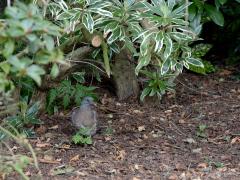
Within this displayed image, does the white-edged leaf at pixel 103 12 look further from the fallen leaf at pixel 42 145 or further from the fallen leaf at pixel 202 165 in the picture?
the fallen leaf at pixel 202 165

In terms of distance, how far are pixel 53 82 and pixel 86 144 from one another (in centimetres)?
66

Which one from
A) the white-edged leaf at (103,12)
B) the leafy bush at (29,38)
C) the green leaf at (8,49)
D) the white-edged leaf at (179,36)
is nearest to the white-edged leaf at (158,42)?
the white-edged leaf at (179,36)

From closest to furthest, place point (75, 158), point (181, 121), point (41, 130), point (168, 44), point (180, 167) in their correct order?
point (180, 167) → point (75, 158) → point (168, 44) → point (41, 130) → point (181, 121)

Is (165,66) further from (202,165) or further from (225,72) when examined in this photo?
(225,72)

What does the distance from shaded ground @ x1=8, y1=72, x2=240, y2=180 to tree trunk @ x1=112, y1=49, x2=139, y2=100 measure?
11 cm

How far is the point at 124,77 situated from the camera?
5.37 m

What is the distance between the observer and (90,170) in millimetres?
4035

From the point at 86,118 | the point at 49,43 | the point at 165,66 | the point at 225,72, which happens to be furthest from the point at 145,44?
the point at 225,72

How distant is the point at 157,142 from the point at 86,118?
58 cm

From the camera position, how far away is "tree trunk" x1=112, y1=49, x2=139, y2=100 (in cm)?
533

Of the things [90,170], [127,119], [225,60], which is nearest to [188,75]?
[225,60]

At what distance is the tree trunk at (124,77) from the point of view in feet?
17.5

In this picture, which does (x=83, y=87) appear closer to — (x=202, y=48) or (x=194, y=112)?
(x=194, y=112)

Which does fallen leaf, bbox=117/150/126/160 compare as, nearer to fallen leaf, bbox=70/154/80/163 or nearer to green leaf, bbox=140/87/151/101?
fallen leaf, bbox=70/154/80/163
